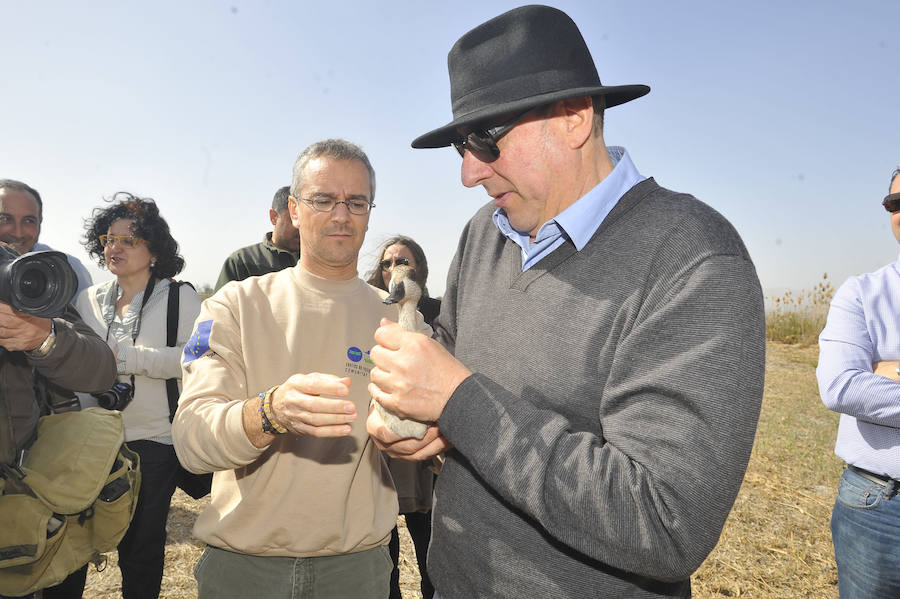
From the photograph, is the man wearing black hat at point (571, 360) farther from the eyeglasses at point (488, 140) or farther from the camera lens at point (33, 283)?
the camera lens at point (33, 283)

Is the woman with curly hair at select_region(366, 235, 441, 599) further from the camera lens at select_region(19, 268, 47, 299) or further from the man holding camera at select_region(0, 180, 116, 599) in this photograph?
the camera lens at select_region(19, 268, 47, 299)

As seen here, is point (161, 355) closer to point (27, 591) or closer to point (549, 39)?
point (27, 591)

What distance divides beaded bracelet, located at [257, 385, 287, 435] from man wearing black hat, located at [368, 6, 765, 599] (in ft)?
1.34

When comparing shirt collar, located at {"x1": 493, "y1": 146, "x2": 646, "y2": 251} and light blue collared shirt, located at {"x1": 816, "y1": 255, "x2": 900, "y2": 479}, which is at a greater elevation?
shirt collar, located at {"x1": 493, "y1": 146, "x2": 646, "y2": 251}

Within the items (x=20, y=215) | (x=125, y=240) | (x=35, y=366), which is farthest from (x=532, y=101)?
(x=20, y=215)

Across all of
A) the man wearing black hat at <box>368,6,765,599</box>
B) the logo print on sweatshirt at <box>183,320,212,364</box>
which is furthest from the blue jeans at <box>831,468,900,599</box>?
the logo print on sweatshirt at <box>183,320,212,364</box>

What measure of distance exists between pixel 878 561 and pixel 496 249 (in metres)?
2.63

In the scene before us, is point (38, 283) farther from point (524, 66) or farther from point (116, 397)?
point (524, 66)

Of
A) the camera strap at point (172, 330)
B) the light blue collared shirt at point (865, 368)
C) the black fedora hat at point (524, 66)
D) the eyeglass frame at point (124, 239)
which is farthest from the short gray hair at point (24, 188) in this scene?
the light blue collared shirt at point (865, 368)

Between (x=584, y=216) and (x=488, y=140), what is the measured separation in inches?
16.0

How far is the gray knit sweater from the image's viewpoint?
49.8 inches

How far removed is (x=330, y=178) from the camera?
2.77 metres

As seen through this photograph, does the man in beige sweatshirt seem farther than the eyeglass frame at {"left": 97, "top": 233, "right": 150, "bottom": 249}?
No

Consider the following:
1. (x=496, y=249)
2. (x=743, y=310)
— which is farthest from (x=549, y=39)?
(x=743, y=310)
